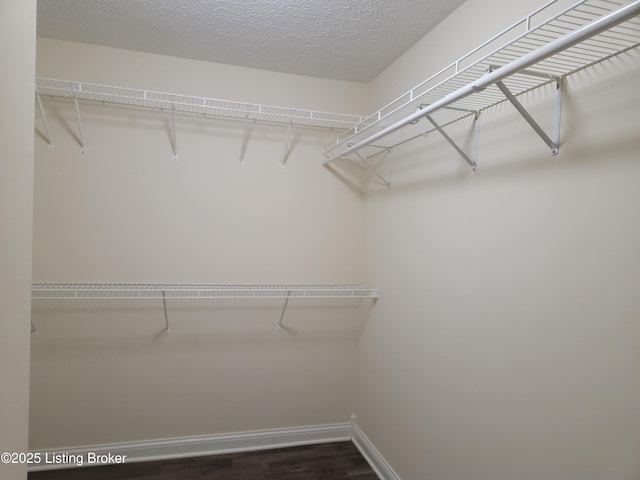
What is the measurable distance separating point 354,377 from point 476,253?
1.55 m

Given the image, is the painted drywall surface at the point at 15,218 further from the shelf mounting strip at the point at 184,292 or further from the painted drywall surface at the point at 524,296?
the painted drywall surface at the point at 524,296

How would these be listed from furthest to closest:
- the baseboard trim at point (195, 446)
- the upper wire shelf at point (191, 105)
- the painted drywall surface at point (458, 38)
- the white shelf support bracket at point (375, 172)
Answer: the white shelf support bracket at point (375, 172) → the baseboard trim at point (195, 446) → the upper wire shelf at point (191, 105) → the painted drywall surface at point (458, 38)

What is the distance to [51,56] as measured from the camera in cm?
217

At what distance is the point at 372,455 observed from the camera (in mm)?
2357

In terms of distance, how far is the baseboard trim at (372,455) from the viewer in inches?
85.4

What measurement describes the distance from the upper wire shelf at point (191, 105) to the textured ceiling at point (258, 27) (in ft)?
0.89

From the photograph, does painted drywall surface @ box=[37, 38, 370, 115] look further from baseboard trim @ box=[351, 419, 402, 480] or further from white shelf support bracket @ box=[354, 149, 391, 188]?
baseboard trim @ box=[351, 419, 402, 480]

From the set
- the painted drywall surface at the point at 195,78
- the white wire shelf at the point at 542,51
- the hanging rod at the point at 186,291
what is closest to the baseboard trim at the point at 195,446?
the hanging rod at the point at 186,291

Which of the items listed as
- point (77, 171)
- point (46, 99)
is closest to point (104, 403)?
point (77, 171)

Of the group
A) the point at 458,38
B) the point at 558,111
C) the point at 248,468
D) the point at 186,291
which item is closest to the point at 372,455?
the point at 248,468

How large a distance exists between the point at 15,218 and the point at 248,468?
1991 mm

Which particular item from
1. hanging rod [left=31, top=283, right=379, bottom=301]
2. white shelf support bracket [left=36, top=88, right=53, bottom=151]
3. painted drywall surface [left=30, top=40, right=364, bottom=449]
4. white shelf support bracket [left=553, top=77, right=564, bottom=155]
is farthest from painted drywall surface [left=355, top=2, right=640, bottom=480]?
white shelf support bracket [left=36, top=88, right=53, bottom=151]

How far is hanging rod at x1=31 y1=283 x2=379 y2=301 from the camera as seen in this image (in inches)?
85.0

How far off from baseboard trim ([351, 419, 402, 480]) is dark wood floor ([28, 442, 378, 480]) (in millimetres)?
35
